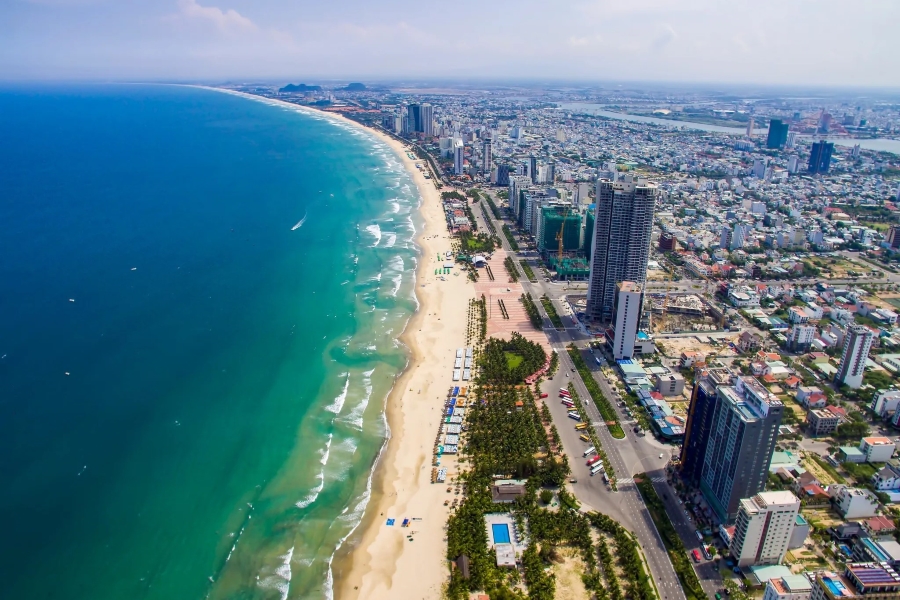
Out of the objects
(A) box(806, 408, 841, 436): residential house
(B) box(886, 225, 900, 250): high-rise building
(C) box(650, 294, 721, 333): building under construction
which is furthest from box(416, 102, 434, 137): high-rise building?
Answer: (A) box(806, 408, 841, 436): residential house

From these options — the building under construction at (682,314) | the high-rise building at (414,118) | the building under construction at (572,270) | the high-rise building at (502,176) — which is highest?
the high-rise building at (414,118)

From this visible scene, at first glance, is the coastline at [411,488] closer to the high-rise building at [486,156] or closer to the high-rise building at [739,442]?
the high-rise building at [739,442]

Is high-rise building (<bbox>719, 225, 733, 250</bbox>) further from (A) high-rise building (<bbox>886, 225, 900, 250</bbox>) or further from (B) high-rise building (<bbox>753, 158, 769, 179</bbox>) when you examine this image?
(B) high-rise building (<bbox>753, 158, 769, 179</bbox>)

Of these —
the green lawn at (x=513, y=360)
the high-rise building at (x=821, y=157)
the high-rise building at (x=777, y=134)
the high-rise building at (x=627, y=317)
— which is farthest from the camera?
the high-rise building at (x=777, y=134)

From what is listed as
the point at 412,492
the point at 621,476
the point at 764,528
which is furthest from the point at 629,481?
the point at 412,492

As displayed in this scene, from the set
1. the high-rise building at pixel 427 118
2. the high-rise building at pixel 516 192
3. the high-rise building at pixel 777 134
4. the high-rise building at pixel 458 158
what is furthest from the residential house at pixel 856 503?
the high-rise building at pixel 427 118

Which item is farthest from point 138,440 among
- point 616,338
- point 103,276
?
point 616,338

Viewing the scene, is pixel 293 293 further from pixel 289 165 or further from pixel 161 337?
pixel 289 165
